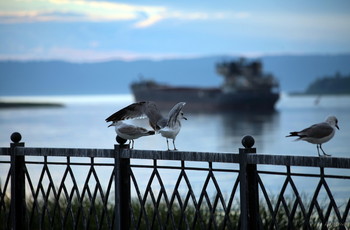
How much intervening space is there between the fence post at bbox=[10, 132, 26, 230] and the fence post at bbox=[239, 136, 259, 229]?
2.59 m

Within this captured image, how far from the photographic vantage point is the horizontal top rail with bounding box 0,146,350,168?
5.53 meters

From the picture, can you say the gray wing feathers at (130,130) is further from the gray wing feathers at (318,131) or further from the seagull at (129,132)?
the gray wing feathers at (318,131)

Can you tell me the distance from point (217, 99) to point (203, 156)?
100373 millimetres

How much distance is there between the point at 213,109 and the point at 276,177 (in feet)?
291

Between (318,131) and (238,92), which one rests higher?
(238,92)

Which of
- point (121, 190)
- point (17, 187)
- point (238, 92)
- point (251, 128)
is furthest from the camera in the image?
point (238, 92)

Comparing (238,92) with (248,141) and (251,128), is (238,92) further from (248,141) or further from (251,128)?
(248,141)

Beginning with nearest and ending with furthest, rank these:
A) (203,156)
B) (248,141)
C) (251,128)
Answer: (248,141)
(203,156)
(251,128)

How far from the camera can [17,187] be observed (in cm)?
762

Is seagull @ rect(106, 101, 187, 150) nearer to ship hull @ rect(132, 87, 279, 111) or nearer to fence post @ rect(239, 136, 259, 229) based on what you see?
fence post @ rect(239, 136, 259, 229)

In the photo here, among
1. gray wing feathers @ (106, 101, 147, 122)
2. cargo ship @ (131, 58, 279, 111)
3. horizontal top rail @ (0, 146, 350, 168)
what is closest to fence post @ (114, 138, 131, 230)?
horizontal top rail @ (0, 146, 350, 168)

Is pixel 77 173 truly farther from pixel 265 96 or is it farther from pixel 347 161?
pixel 265 96

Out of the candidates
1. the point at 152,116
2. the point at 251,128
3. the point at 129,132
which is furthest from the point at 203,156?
the point at 251,128

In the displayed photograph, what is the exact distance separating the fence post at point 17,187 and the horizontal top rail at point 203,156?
0.09m
